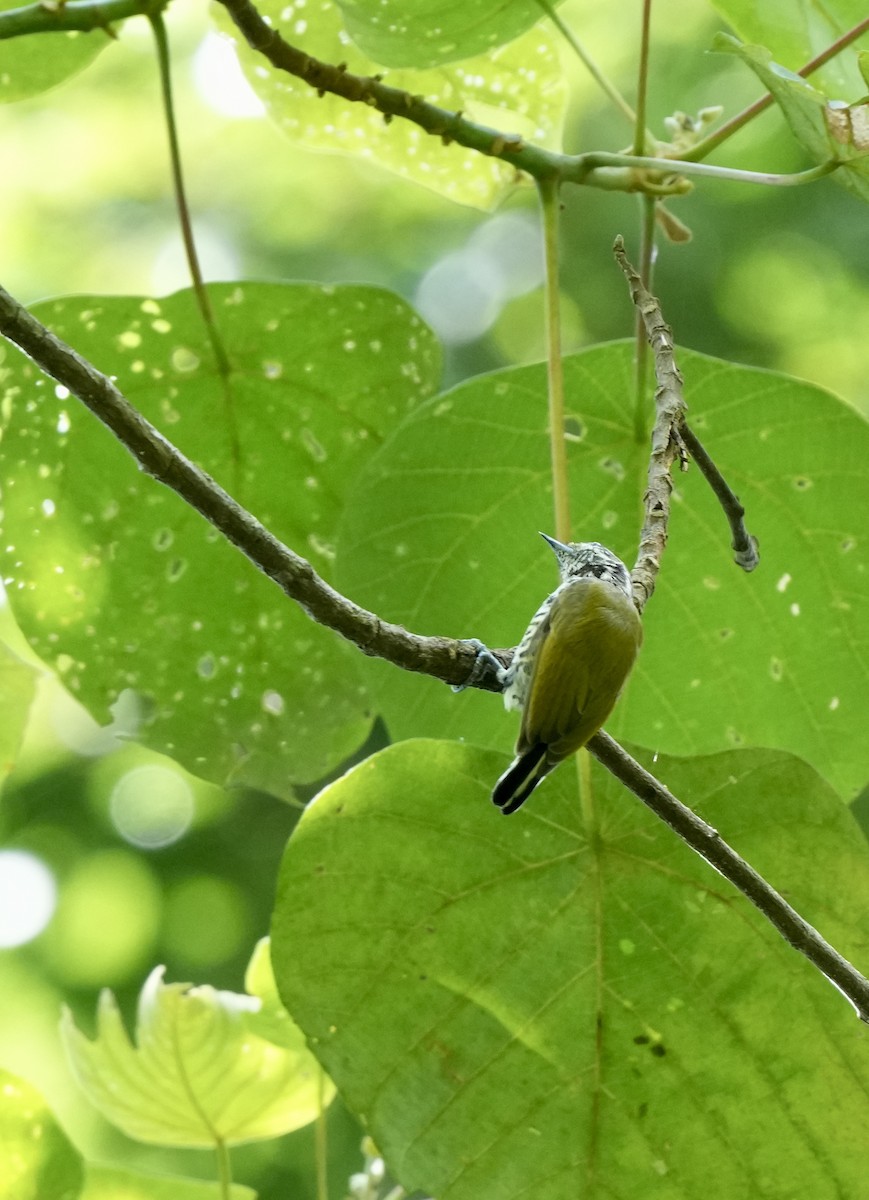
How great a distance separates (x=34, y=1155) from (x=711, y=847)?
54cm

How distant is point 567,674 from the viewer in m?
0.57

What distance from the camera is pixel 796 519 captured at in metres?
0.92

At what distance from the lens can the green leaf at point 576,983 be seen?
0.72m

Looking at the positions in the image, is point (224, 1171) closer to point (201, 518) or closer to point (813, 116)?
point (201, 518)

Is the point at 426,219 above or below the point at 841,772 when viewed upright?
above

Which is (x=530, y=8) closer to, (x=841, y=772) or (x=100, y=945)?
(x=841, y=772)

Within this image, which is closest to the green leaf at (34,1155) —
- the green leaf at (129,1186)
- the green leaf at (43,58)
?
the green leaf at (129,1186)

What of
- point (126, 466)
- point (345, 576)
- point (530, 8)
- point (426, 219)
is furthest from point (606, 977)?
point (426, 219)

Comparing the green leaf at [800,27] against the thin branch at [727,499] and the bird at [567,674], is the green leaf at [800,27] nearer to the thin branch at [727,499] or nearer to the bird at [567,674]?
the thin branch at [727,499]

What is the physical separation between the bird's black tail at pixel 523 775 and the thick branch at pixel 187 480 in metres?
0.10

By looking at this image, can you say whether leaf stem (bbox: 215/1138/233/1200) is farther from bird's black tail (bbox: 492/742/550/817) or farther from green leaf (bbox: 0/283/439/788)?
bird's black tail (bbox: 492/742/550/817)

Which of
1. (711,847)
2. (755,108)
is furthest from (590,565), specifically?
(755,108)

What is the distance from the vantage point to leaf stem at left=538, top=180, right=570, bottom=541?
0.74m

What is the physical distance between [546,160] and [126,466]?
1.19 feet
